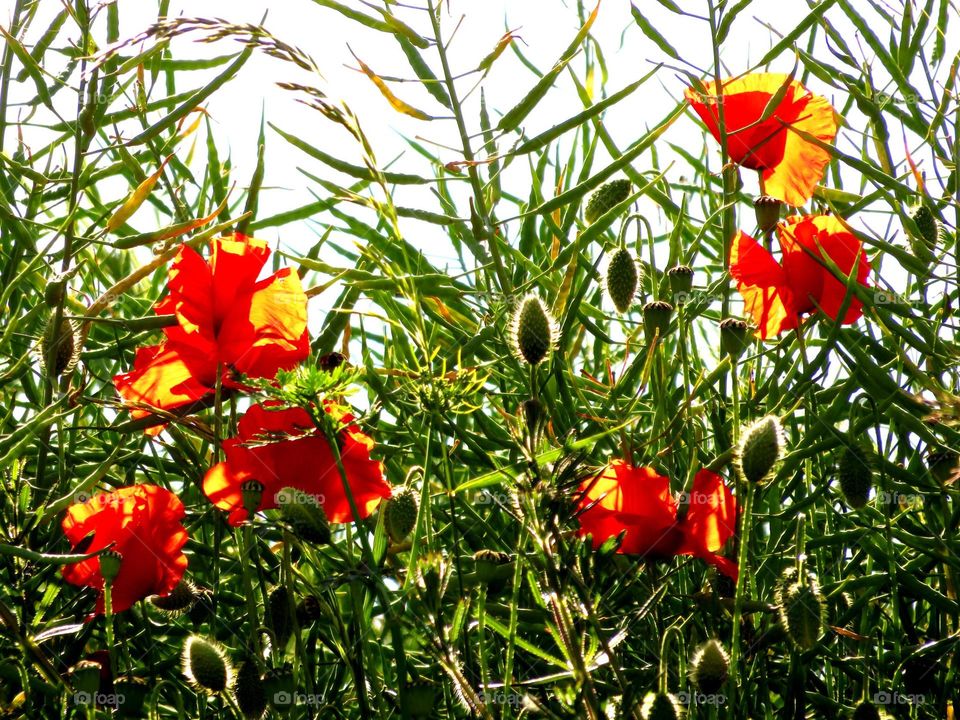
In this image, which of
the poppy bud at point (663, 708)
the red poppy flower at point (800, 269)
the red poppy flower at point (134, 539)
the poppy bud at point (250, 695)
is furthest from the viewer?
the red poppy flower at point (800, 269)

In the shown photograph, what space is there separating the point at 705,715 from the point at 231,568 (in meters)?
0.50

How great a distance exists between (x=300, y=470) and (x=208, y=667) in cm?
15

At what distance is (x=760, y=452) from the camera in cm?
77

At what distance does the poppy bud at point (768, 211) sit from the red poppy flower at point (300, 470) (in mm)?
449

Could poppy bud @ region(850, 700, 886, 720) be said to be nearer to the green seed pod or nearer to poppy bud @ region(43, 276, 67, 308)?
the green seed pod

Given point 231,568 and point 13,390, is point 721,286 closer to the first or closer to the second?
point 231,568

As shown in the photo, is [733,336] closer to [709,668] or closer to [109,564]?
[709,668]

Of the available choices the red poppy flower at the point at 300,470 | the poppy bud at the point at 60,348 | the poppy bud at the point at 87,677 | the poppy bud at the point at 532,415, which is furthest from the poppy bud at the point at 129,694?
the poppy bud at the point at 532,415

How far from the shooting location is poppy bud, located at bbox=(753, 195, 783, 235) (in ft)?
3.51

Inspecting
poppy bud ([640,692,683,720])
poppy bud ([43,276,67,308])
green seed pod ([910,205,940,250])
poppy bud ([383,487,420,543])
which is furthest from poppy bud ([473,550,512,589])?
green seed pod ([910,205,940,250])

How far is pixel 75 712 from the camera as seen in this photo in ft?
3.15

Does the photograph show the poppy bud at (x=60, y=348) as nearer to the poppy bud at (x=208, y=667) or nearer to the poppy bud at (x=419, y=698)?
the poppy bud at (x=208, y=667)

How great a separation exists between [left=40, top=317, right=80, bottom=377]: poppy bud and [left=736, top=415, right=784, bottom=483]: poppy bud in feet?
1.70

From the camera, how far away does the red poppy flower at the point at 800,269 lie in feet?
3.28
